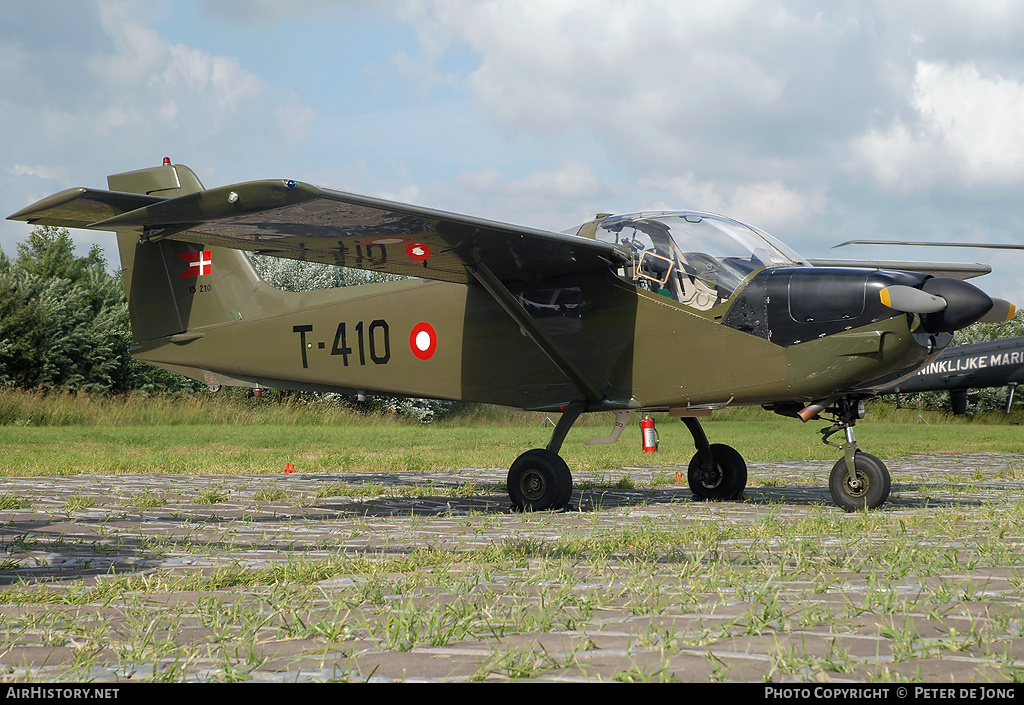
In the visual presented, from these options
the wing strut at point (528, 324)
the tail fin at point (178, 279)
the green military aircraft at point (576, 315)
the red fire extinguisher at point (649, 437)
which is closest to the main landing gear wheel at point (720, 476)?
the green military aircraft at point (576, 315)

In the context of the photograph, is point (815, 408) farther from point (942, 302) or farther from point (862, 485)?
point (942, 302)

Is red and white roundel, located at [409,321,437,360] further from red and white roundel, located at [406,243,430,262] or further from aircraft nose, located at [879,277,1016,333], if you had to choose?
aircraft nose, located at [879,277,1016,333]

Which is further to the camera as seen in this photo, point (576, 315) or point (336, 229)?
point (576, 315)

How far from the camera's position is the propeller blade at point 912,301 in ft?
21.6

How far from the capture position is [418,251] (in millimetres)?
7668

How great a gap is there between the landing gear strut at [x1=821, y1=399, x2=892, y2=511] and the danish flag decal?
741cm

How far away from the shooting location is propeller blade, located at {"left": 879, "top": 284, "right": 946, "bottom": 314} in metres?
6.59

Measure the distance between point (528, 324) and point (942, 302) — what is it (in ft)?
10.9

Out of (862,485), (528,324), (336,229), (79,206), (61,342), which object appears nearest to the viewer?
(79,206)

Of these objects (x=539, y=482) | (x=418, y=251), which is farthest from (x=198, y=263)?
(x=539, y=482)

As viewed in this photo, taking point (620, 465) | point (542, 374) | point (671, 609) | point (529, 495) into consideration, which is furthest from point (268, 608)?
point (620, 465)

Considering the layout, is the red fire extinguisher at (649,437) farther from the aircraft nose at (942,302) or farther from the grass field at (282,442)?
the aircraft nose at (942,302)

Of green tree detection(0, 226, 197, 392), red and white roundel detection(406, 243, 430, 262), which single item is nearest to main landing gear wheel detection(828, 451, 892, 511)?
red and white roundel detection(406, 243, 430, 262)

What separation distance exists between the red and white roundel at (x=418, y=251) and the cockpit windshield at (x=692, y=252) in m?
1.59
